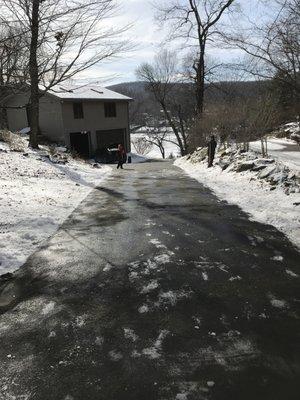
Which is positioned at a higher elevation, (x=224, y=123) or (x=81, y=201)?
(x=224, y=123)

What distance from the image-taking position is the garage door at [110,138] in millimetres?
36688

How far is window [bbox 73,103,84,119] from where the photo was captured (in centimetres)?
3346

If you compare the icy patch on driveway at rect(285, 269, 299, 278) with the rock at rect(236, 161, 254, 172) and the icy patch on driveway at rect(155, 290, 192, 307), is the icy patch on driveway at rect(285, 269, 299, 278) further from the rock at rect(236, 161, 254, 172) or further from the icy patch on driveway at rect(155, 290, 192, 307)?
the rock at rect(236, 161, 254, 172)

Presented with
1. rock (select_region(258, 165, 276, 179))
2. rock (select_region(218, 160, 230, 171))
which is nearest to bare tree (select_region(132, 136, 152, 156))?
rock (select_region(218, 160, 230, 171))

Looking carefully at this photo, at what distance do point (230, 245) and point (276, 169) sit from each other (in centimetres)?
669

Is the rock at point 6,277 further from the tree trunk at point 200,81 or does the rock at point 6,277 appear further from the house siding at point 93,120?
the house siding at point 93,120

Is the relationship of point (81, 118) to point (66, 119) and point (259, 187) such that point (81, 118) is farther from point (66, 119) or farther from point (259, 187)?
point (259, 187)

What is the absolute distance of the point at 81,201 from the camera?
38.5ft

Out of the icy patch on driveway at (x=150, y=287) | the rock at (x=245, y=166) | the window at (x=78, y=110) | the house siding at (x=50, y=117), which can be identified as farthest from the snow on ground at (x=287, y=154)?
the house siding at (x=50, y=117)

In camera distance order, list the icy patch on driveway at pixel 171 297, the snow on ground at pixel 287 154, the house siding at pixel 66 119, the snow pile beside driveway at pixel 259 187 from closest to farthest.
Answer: the icy patch on driveway at pixel 171 297 → the snow pile beside driveway at pixel 259 187 → the snow on ground at pixel 287 154 → the house siding at pixel 66 119

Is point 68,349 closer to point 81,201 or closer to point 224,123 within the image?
point 81,201

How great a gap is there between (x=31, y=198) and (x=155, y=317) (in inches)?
281

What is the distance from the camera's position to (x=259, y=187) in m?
12.2

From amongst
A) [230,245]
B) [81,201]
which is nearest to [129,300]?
[230,245]
